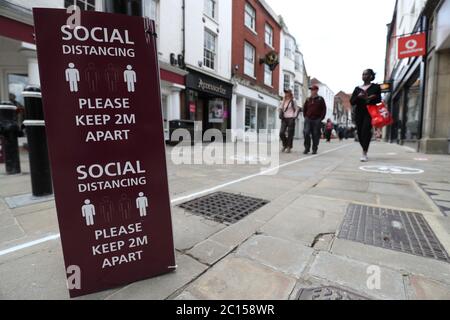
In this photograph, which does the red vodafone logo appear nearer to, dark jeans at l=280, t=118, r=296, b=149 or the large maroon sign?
dark jeans at l=280, t=118, r=296, b=149

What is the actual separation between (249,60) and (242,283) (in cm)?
1809

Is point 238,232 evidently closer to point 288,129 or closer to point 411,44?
point 288,129

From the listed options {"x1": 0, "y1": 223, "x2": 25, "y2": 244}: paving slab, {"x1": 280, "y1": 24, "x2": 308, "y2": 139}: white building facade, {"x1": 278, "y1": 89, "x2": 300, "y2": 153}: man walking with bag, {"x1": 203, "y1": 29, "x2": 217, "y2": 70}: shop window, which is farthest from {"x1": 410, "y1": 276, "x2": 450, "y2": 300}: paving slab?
{"x1": 280, "y1": 24, "x2": 308, "y2": 139}: white building facade

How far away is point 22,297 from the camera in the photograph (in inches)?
47.9

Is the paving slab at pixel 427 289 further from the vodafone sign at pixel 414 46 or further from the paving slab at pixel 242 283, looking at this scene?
the vodafone sign at pixel 414 46

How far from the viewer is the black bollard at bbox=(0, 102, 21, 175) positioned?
411 cm

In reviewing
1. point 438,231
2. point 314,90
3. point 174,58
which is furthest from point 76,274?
point 174,58

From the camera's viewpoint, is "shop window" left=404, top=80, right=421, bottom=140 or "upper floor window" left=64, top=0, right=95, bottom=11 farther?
"shop window" left=404, top=80, right=421, bottom=140

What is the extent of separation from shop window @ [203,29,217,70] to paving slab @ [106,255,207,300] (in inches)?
531

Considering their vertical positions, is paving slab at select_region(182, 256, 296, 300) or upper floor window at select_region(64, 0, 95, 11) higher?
upper floor window at select_region(64, 0, 95, 11)

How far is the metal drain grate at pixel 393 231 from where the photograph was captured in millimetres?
1682

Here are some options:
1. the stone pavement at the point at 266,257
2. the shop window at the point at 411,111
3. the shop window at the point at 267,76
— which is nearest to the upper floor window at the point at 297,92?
the shop window at the point at 267,76

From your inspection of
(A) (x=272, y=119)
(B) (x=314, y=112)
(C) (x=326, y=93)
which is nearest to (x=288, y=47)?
(A) (x=272, y=119)

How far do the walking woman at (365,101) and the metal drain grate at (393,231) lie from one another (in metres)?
4.10
